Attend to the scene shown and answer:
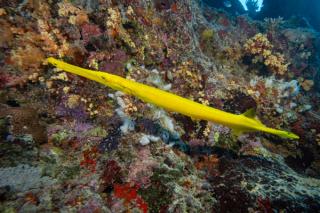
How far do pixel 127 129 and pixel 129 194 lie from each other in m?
1.43

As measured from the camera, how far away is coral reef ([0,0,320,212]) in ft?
13.8

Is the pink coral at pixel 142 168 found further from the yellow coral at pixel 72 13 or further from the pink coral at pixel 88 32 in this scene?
the yellow coral at pixel 72 13

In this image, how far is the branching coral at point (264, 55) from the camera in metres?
10.1

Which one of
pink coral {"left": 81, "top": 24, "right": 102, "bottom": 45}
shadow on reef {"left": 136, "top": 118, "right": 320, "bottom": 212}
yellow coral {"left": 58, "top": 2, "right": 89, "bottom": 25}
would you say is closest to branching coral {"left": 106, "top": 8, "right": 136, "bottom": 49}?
pink coral {"left": 81, "top": 24, "right": 102, "bottom": 45}

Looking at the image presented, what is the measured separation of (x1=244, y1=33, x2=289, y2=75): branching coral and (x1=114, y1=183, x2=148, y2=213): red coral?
25.8 feet

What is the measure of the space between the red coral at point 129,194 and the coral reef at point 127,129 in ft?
0.06

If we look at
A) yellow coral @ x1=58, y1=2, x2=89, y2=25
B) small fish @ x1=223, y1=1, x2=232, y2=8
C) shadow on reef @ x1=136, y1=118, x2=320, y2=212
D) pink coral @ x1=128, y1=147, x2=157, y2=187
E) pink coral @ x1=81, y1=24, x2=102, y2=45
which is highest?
small fish @ x1=223, y1=1, x2=232, y2=8

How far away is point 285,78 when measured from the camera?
11211mm

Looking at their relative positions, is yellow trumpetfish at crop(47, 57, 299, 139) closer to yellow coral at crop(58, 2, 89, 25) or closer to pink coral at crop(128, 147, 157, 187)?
pink coral at crop(128, 147, 157, 187)

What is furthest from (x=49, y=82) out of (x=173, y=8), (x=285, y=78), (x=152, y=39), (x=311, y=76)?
(x=311, y=76)

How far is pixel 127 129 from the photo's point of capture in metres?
5.30

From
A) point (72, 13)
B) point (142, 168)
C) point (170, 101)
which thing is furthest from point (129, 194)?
point (72, 13)

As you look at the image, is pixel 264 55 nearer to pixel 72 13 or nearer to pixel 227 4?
pixel 72 13

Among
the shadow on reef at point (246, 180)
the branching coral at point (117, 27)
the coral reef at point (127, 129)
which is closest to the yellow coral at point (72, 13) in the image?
the coral reef at point (127, 129)
